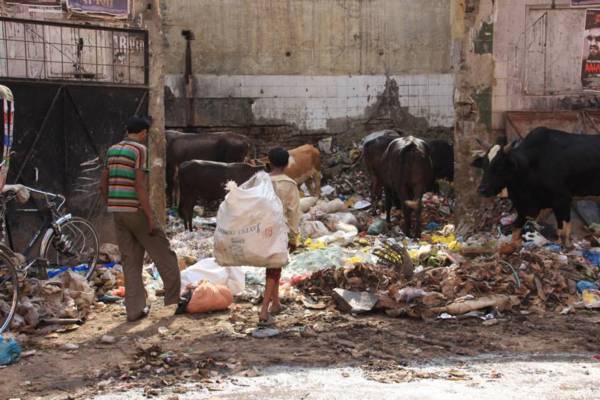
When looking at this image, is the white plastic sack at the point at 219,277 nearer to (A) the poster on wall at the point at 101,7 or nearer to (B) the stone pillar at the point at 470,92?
(A) the poster on wall at the point at 101,7

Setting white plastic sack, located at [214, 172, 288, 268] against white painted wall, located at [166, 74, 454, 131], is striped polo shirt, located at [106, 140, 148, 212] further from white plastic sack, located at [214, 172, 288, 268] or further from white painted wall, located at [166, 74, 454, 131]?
white painted wall, located at [166, 74, 454, 131]

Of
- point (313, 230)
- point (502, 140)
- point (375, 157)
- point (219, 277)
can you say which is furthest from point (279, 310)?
point (375, 157)

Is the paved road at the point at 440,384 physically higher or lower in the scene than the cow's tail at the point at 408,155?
lower

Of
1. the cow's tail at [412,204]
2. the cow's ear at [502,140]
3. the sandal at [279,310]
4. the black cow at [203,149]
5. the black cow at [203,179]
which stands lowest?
the sandal at [279,310]

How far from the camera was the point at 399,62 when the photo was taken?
1969 centimetres

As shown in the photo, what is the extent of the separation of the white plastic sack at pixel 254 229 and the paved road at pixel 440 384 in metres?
1.27

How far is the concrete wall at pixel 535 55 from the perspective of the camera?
39.7 ft

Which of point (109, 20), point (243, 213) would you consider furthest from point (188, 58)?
point (243, 213)

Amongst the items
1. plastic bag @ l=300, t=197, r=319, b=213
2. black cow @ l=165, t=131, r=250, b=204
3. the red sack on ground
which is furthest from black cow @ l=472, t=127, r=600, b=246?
black cow @ l=165, t=131, r=250, b=204

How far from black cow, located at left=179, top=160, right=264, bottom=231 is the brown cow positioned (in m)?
2.62

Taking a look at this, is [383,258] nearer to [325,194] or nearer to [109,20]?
[109,20]

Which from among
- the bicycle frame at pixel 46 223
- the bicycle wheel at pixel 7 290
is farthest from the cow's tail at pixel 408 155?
the bicycle wheel at pixel 7 290

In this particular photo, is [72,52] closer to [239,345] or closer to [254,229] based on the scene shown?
[254,229]

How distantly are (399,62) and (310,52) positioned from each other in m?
2.18
